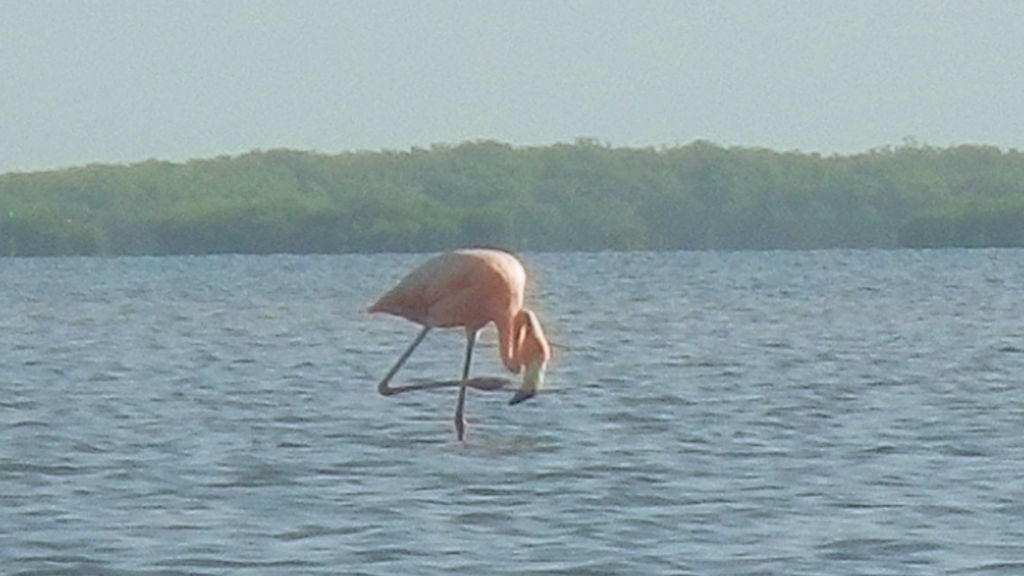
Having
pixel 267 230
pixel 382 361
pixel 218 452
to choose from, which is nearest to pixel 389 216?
pixel 267 230

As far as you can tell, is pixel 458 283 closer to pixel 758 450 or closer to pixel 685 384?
pixel 758 450

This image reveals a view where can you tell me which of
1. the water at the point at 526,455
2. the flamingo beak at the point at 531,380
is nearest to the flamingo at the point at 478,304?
the flamingo beak at the point at 531,380

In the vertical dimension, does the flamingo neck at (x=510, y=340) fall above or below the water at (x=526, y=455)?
above

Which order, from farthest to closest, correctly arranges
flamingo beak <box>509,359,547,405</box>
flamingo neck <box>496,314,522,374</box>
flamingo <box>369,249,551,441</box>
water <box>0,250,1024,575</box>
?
flamingo neck <box>496,314,522,374</box>, flamingo <box>369,249,551,441</box>, flamingo beak <box>509,359,547,405</box>, water <box>0,250,1024,575</box>

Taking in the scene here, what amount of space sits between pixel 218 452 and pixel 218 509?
3.90 metres

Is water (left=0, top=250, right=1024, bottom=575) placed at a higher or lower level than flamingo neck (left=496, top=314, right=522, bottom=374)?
lower

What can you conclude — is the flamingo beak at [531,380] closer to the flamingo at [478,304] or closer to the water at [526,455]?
the flamingo at [478,304]

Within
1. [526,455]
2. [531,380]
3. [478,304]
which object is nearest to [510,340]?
[478,304]

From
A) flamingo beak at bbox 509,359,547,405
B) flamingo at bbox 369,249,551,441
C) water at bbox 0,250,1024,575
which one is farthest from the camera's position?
flamingo at bbox 369,249,551,441

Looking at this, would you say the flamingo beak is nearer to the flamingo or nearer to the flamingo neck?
the flamingo

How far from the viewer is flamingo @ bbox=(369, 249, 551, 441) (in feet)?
57.1

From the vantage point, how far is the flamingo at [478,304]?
1739 centimetres

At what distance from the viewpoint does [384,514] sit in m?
15.8

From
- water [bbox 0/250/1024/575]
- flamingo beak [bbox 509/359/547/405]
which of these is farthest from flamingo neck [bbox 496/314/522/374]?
water [bbox 0/250/1024/575]
